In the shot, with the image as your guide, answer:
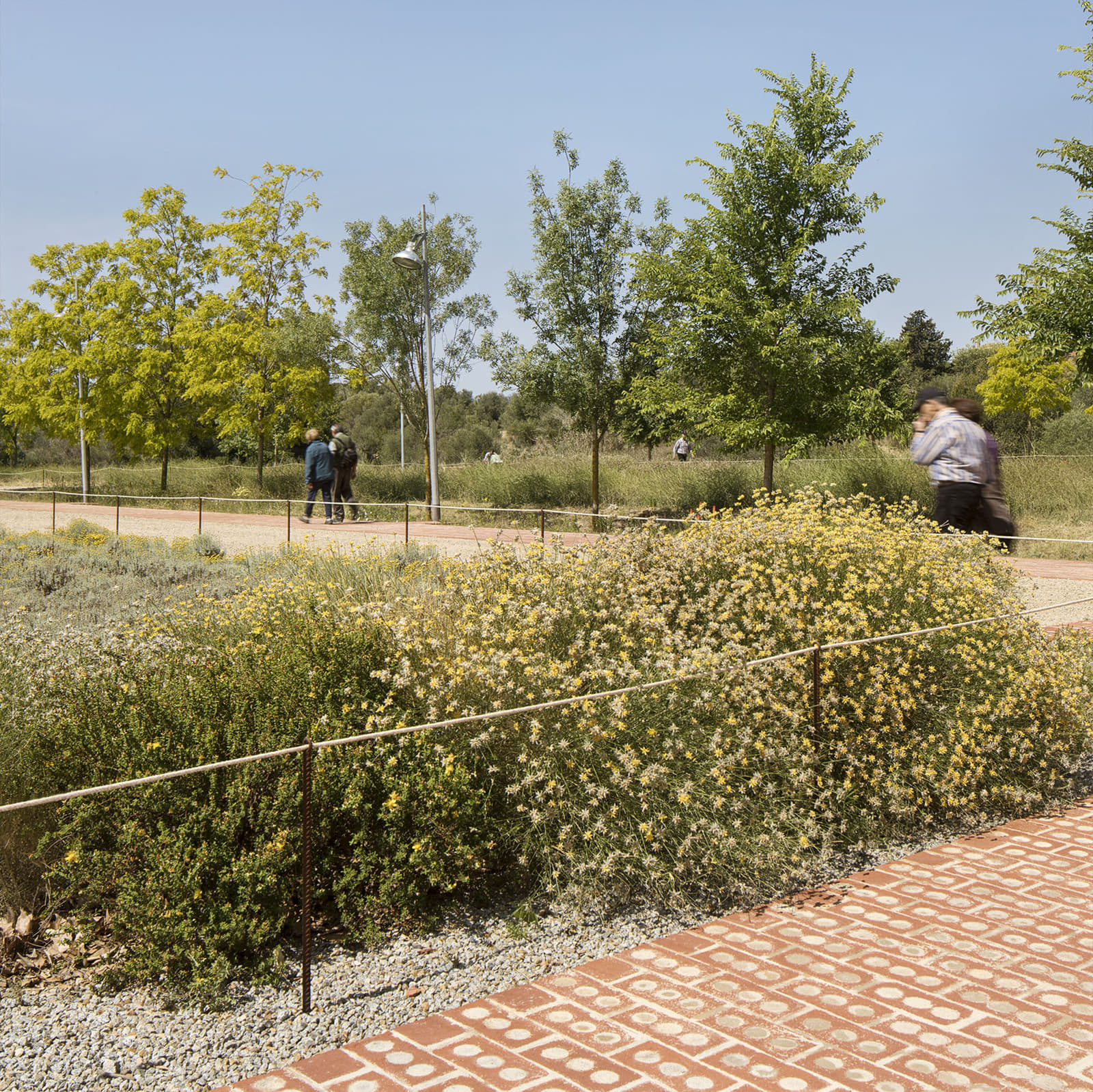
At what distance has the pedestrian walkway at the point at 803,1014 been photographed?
3072 mm

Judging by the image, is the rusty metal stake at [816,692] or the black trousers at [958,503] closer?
the rusty metal stake at [816,692]

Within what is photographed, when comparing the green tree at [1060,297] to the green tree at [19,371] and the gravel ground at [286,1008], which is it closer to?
the gravel ground at [286,1008]

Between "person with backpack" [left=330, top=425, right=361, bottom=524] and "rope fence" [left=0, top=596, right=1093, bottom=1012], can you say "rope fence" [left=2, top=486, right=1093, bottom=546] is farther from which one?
"rope fence" [left=0, top=596, right=1093, bottom=1012]

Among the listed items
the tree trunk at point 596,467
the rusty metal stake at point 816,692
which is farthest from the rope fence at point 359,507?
the rusty metal stake at point 816,692

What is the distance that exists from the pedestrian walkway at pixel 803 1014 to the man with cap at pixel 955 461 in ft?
14.3

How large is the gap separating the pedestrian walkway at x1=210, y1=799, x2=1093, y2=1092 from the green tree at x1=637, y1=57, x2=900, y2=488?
47.3ft

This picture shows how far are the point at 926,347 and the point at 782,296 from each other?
52443mm

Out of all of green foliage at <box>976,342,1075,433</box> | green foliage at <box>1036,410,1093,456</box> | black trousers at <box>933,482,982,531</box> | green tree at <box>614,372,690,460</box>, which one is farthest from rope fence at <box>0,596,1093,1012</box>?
green foliage at <box>976,342,1075,433</box>

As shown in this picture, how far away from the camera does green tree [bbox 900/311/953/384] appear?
65.2 metres

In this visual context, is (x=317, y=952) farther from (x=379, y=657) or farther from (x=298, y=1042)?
(x=379, y=657)

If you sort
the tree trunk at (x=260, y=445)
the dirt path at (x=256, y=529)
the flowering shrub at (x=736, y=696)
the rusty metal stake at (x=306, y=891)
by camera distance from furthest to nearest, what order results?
1. the tree trunk at (x=260, y=445)
2. the dirt path at (x=256, y=529)
3. the flowering shrub at (x=736, y=696)
4. the rusty metal stake at (x=306, y=891)

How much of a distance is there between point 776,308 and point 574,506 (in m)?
8.44

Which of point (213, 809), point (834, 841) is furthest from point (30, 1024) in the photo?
point (834, 841)

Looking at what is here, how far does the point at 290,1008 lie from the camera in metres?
3.58
